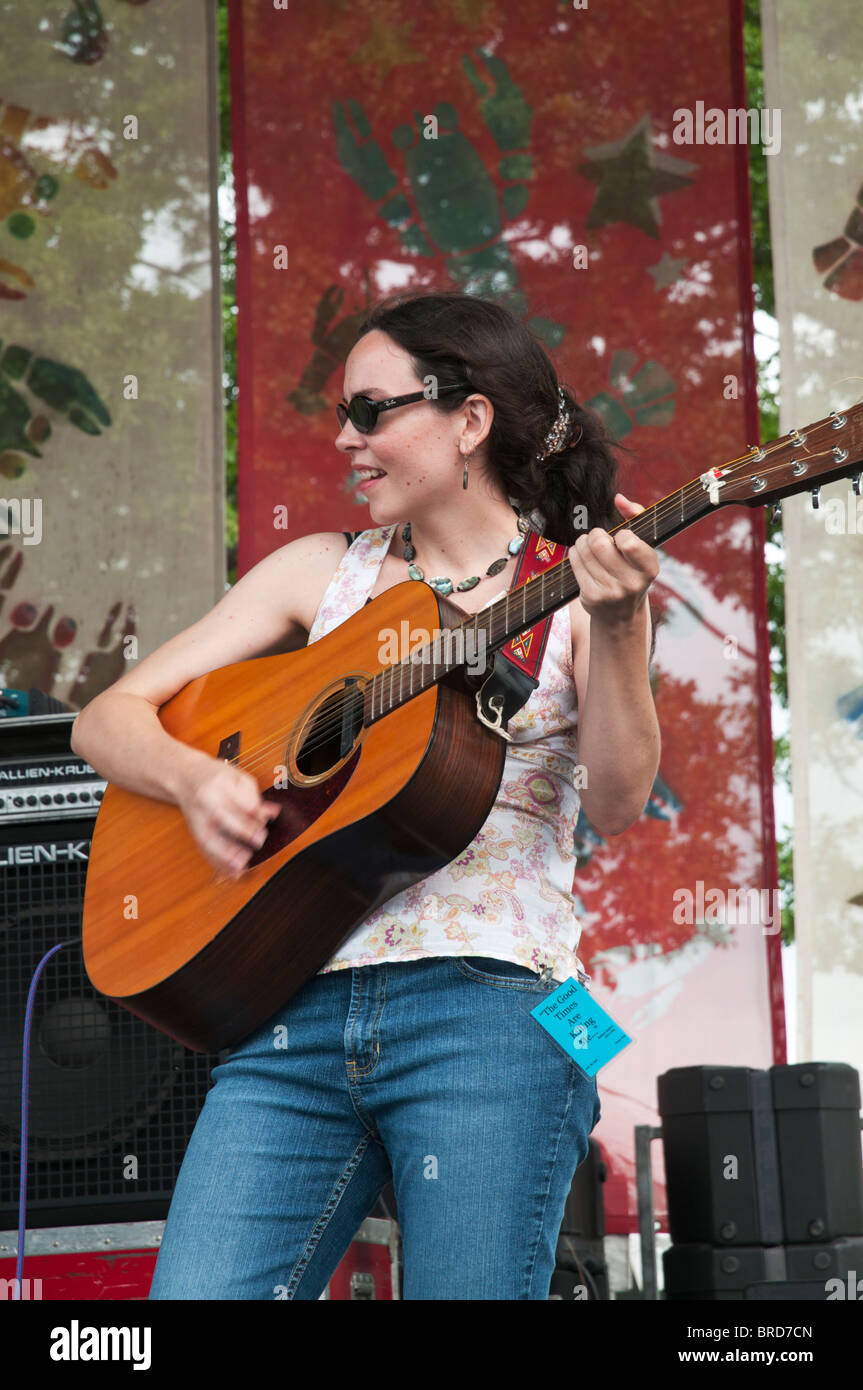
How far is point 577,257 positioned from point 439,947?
8.68 ft

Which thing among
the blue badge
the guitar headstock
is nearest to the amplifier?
the blue badge

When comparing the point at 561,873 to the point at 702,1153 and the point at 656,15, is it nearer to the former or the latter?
the point at 702,1153

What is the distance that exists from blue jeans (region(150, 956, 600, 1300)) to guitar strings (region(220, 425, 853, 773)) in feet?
0.97

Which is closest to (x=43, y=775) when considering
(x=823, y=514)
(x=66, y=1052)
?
(x=66, y=1052)

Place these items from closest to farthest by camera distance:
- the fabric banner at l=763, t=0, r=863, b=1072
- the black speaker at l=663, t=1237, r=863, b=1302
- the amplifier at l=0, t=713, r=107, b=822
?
the amplifier at l=0, t=713, r=107, b=822 < the black speaker at l=663, t=1237, r=863, b=1302 < the fabric banner at l=763, t=0, r=863, b=1072

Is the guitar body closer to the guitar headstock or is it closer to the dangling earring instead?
the dangling earring

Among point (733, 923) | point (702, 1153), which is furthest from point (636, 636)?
point (733, 923)

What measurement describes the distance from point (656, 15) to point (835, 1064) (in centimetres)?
265

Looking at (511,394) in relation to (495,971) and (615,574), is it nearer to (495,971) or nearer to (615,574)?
(615,574)

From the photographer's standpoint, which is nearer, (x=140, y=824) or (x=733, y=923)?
(x=140, y=824)

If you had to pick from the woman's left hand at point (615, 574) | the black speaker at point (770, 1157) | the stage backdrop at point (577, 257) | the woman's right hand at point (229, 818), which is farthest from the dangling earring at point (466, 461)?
the stage backdrop at point (577, 257)

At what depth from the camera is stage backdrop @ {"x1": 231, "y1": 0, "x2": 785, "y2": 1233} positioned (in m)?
3.43

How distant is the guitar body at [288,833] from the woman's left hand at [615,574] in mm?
171
